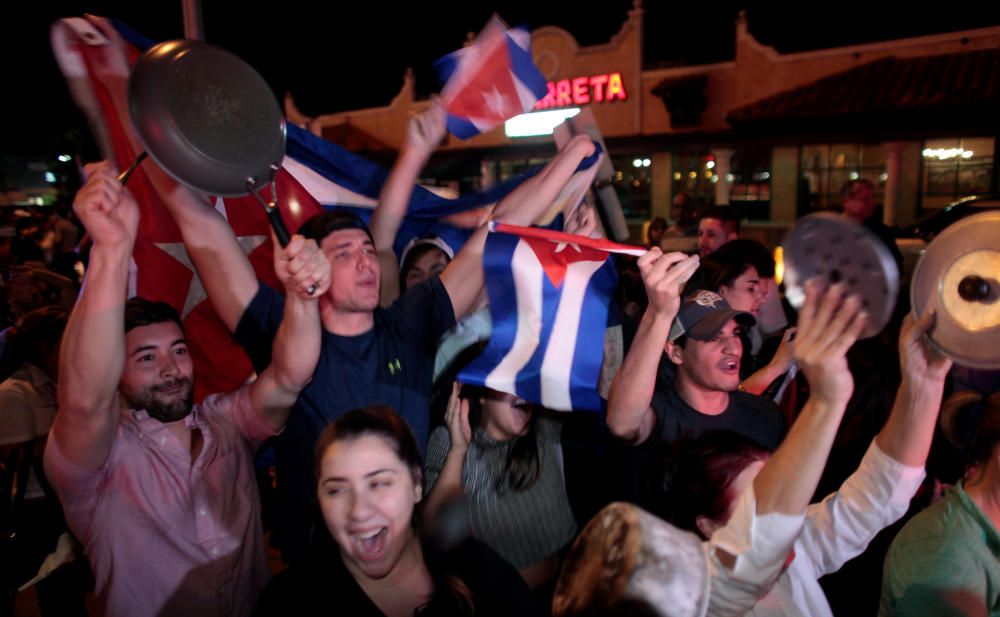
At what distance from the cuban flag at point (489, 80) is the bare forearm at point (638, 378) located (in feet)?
5.18

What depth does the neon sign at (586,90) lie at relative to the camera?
19031 mm

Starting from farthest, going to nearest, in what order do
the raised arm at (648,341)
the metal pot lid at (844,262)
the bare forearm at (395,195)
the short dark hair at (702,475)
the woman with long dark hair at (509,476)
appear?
the bare forearm at (395,195) → the woman with long dark hair at (509,476) → the raised arm at (648,341) → the short dark hair at (702,475) → the metal pot lid at (844,262)

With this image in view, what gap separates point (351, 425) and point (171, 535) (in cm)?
88

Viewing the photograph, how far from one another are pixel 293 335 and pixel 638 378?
1.16m

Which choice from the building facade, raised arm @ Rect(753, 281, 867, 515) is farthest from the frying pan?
the building facade

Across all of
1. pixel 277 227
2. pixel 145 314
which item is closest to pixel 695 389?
pixel 277 227

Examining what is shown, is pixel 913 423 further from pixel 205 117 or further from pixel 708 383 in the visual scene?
pixel 205 117

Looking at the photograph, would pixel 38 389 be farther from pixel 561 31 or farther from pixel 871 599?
pixel 561 31

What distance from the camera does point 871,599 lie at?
3312mm

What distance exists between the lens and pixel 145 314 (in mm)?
2438

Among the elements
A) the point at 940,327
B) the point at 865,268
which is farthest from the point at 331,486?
the point at 940,327

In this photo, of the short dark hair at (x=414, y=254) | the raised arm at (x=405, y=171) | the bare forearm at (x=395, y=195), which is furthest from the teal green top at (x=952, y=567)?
the short dark hair at (x=414, y=254)

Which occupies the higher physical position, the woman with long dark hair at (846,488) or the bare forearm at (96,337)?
the bare forearm at (96,337)

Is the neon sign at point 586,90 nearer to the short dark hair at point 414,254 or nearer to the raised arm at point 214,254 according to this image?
the short dark hair at point 414,254
